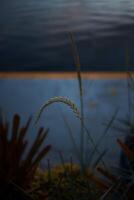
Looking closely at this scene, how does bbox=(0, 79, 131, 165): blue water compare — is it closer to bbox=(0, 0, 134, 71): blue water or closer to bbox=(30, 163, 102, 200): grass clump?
bbox=(0, 0, 134, 71): blue water

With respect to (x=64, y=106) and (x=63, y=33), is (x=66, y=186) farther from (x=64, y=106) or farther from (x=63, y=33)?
(x=63, y=33)

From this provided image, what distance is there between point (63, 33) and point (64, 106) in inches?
108

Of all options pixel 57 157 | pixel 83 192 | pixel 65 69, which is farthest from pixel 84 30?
pixel 83 192

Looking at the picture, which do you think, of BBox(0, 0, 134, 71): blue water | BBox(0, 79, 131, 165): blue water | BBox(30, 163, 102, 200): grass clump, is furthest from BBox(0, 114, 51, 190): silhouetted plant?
BBox(0, 0, 134, 71): blue water

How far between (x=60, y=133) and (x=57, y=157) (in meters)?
0.44

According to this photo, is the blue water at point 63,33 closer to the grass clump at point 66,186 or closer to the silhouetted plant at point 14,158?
the grass clump at point 66,186

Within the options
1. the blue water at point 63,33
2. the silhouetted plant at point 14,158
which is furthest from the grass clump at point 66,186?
the blue water at point 63,33

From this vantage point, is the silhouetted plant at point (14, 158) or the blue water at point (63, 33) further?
the blue water at point (63, 33)

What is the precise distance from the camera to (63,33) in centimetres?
714

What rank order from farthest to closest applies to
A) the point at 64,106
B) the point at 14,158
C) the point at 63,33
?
the point at 63,33 → the point at 64,106 → the point at 14,158

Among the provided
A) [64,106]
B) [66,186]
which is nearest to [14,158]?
[66,186]

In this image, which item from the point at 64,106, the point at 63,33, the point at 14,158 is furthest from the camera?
the point at 63,33

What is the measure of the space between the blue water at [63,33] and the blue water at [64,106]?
0.69 meters

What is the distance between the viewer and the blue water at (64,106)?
390 centimetres
